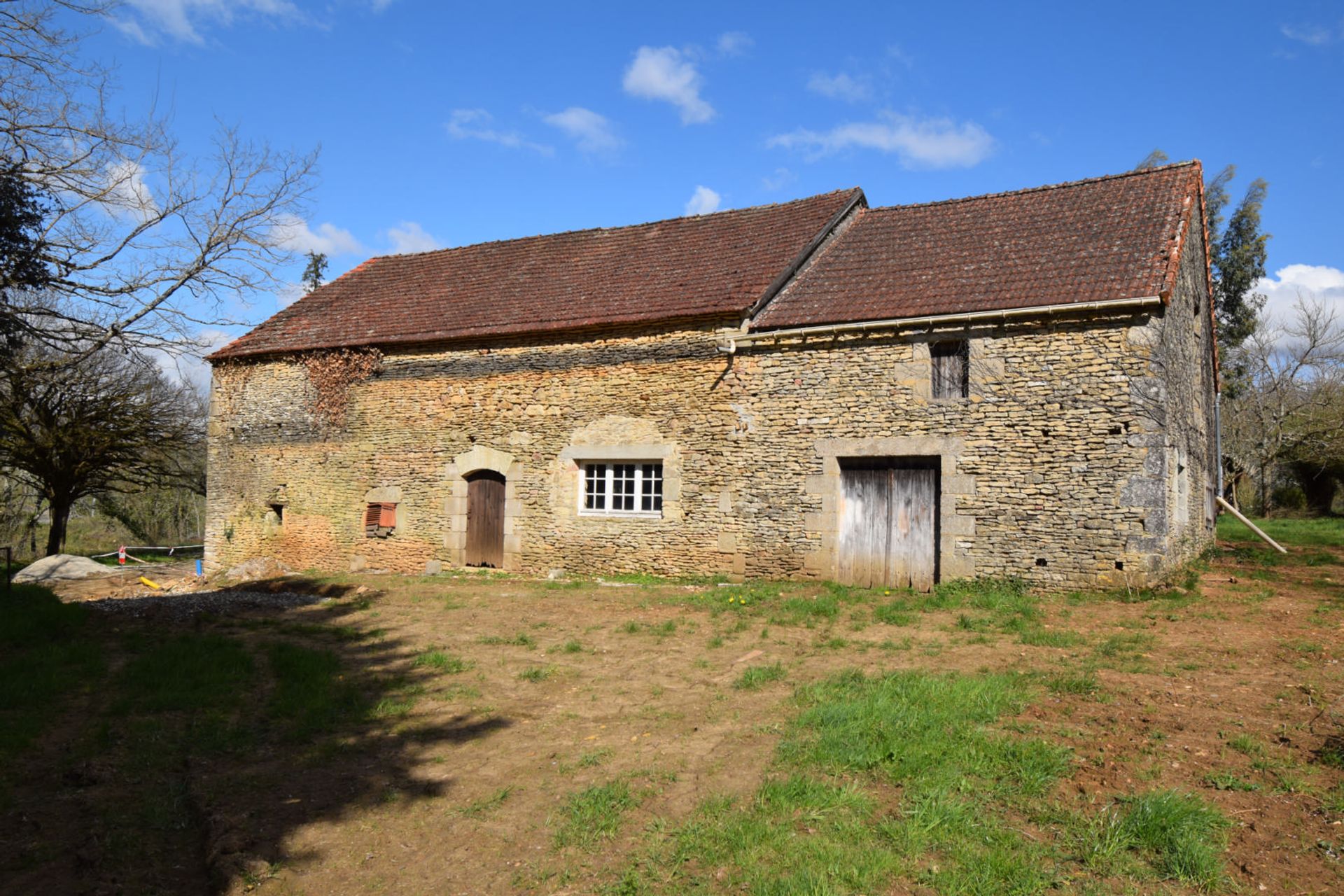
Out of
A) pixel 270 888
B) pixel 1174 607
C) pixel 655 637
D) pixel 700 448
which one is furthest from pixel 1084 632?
pixel 270 888

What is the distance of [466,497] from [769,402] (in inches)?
233

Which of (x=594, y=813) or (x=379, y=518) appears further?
(x=379, y=518)

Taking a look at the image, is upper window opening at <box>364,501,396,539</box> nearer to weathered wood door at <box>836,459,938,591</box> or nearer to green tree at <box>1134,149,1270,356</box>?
weathered wood door at <box>836,459,938,591</box>

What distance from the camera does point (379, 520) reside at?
49.3 feet

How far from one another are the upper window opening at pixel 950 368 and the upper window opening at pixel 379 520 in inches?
390

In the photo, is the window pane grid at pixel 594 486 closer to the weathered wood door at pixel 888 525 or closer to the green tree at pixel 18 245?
the weathered wood door at pixel 888 525

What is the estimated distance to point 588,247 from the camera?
16.3m

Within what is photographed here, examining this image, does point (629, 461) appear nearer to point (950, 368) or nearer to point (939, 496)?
point (939, 496)

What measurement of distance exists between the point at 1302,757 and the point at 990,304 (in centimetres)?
697

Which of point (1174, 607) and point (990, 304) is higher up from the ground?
point (990, 304)

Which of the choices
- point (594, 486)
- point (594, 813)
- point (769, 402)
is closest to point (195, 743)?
point (594, 813)

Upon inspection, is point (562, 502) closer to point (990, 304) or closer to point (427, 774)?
point (990, 304)

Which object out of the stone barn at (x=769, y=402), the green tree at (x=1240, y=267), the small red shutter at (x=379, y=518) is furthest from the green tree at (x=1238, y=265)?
the small red shutter at (x=379, y=518)

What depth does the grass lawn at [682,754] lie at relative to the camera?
151 inches
